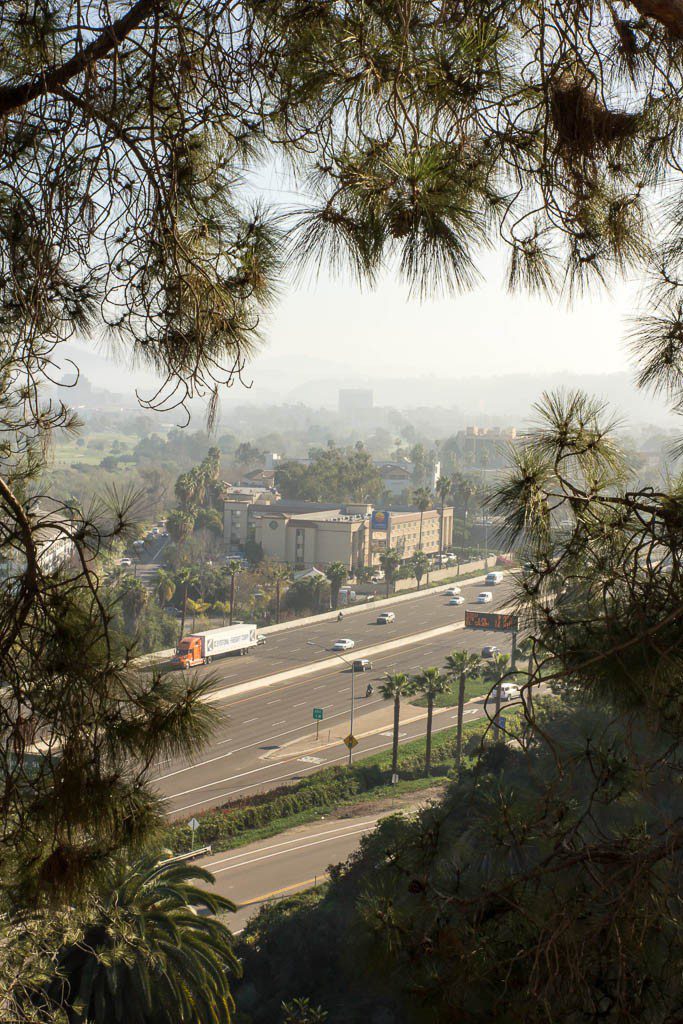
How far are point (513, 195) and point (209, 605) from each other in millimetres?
25690

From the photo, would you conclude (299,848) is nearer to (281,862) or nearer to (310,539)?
(281,862)

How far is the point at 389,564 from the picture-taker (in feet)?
103

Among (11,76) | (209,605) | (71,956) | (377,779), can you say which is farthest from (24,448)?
(209,605)

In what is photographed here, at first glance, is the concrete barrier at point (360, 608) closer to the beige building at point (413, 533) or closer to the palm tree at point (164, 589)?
the beige building at point (413, 533)

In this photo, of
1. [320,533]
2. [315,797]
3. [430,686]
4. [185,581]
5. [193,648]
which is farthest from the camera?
[320,533]

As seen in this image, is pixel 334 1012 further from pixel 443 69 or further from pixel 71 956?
pixel 443 69

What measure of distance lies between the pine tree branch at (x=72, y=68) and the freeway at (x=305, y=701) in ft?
36.7

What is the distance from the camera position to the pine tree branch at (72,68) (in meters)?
1.99

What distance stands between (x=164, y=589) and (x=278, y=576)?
150 inches

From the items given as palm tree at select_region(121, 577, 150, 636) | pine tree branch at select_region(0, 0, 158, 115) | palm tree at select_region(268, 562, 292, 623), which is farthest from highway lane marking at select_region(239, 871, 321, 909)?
palm tree at select_region(268, 562, 292, 623)

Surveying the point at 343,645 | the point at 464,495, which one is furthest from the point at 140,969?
the point at 464,495

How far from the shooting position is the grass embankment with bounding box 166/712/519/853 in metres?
13.6

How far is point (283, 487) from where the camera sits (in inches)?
1698

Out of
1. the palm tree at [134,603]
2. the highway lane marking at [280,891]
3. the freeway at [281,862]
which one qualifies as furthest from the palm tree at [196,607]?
the highway lane marking at [280,891]
